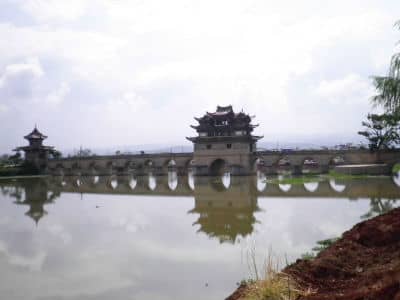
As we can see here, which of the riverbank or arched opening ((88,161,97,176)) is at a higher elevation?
arched opening ((88,161,97,176))

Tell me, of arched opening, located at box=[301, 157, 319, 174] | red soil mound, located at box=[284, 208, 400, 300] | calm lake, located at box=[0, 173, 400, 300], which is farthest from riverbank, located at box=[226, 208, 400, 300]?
arched opening, located at box=[301, 157, 319, 174]

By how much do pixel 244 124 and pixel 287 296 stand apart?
45771 millimetres

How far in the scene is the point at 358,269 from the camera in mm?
7648

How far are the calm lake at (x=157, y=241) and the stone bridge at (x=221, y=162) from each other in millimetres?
21426

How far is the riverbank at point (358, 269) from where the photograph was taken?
5563 mm

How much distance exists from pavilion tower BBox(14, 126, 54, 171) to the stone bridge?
1.21 meters

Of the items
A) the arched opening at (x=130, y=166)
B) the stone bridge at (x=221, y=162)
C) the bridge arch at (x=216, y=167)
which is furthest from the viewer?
the arched opening at (x=130, y=166)

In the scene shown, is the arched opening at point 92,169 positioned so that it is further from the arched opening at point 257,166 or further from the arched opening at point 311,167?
the arched opening at point 311,167

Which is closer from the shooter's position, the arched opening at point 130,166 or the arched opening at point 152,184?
the arched opening at point 152,184

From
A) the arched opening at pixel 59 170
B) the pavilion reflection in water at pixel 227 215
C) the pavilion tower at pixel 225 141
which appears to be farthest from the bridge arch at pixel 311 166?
the arched opening at pixel 59 170

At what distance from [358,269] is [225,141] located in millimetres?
44157

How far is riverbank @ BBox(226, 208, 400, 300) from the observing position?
556 cm

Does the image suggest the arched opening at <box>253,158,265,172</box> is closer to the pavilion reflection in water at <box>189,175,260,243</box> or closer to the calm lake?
the pavilion reflection in water at <box>189,175,260,243</box>

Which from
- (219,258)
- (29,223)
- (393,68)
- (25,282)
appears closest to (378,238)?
(219,258)
